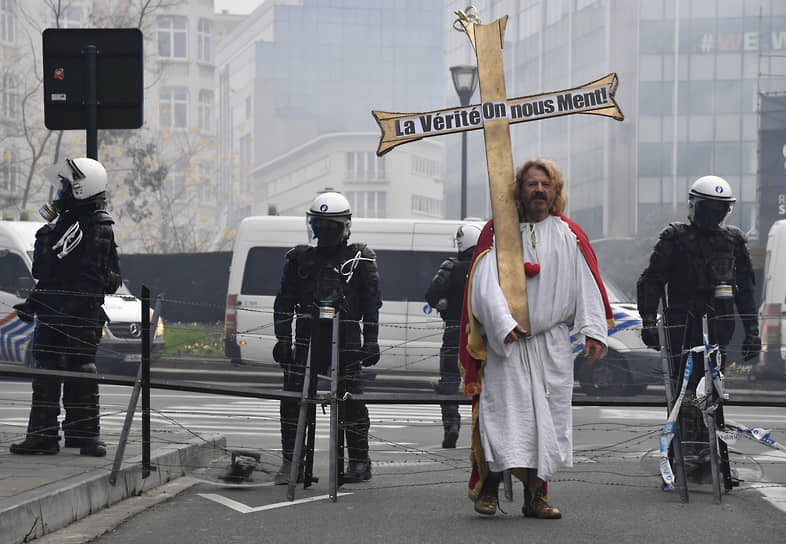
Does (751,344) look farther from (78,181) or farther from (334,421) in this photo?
(78,181)

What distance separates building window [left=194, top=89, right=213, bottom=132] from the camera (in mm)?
101125

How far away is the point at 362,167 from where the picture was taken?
369 feet

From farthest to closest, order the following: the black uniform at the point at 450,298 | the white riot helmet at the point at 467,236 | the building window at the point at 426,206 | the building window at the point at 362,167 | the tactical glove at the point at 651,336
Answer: the building window at the point at 426,206 < the building window at the point at 362,167 < the black uniform at the point at 450,298 < the white riot helmet at the point at 467,236 < the tactical glove at the point at 651,336

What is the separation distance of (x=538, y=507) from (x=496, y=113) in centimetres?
204

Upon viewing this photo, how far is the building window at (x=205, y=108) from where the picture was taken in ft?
332

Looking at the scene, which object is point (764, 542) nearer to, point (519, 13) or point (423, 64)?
point (519, 13)

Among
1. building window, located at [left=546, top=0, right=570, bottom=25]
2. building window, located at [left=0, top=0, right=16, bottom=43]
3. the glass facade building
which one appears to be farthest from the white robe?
building window, located at [left=546, top=0, right=570, bottom=25]

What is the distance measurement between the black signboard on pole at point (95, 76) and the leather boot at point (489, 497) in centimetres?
387

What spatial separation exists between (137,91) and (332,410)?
2.92 m

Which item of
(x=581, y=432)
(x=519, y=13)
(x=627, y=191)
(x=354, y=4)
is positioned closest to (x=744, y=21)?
(x=627, y=191)

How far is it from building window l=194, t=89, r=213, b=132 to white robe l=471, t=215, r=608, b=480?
94.9 m

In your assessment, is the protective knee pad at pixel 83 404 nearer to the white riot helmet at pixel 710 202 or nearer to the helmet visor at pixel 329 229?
the helmet visor at pixel 329 229

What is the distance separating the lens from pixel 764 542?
20.0ft

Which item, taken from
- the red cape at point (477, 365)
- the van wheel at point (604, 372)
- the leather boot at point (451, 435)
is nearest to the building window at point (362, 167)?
the van wheel at point (604, 372)
